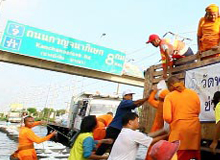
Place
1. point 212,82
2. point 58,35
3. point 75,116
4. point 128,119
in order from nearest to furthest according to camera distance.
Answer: point 128,119 < point 212,82 < point 75,116 < point 58,35

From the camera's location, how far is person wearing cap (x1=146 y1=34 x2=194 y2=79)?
15.2 feet

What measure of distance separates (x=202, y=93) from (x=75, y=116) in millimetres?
10580

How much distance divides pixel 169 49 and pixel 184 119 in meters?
1.60

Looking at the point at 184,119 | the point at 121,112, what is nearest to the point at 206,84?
the point at 184,119

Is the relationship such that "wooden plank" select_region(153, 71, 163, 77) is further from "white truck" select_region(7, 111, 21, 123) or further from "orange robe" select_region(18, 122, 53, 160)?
"white truck" select_region(7, 111, 21, 123)

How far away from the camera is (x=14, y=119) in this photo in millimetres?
61969

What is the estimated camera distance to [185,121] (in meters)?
3.46

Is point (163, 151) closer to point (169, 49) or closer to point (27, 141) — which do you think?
point (169, 49)

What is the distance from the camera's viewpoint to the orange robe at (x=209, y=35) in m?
4.36

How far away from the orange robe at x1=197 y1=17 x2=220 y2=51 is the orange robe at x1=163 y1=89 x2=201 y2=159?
Answer: 1277mm

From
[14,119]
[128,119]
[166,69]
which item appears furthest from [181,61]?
[14,119]

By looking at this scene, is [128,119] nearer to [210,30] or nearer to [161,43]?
[161,43]

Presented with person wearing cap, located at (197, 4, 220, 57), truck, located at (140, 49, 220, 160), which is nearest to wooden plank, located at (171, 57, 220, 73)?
truck, located at (140, 49, 220, 160)

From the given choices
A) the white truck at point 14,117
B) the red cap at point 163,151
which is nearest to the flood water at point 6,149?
the red cap at point 163,151
